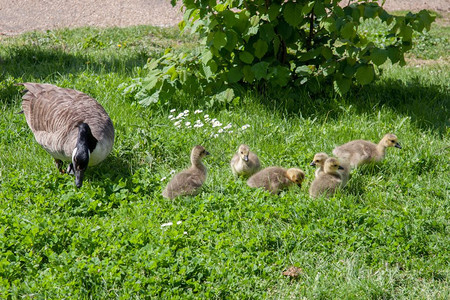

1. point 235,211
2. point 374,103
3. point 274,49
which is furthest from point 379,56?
point 235,211

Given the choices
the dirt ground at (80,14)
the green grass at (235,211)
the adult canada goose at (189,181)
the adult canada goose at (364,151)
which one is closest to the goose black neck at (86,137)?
the green grass at (235,211)

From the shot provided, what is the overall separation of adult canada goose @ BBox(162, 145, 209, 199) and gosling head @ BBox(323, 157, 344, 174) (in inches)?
53.4

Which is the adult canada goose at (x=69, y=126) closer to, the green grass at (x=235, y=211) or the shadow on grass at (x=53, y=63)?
the green grass at (x=235, y=211)

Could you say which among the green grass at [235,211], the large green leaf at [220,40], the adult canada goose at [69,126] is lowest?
the green grass at [235,211]

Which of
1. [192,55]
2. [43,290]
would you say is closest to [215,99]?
[192,55]

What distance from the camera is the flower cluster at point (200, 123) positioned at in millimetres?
7215

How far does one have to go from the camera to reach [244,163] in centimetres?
625

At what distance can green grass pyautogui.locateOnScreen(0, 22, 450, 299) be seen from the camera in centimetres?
459

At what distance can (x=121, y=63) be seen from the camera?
9.60m

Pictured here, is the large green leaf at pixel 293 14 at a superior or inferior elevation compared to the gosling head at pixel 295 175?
superior

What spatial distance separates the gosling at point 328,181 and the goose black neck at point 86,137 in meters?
2.52

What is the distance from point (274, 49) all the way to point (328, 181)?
8.33 ft

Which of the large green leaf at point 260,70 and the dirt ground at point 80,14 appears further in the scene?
the dirt ground at point 80,14

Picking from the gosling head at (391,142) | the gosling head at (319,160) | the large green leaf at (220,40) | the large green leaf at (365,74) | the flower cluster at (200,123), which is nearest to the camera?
the gosling head at (319,160)
